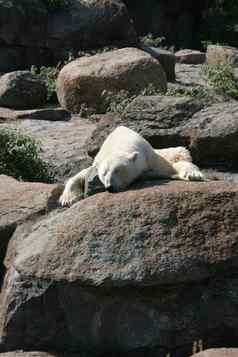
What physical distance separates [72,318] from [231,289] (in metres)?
1.26

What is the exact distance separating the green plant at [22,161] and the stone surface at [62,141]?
0.78 feet

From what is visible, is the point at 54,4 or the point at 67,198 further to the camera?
the point at 54,4

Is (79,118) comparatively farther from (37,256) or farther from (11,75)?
(37,256)

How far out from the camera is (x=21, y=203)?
720 centimetres

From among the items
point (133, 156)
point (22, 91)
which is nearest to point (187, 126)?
point (133, 156)

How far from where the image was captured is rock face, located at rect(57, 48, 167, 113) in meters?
12.7

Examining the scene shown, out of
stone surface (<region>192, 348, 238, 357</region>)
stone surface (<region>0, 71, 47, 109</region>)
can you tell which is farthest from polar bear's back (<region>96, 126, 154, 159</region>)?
stone surface (<region>0, 71, 47, 109</region>)

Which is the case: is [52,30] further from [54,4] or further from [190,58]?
[190,58]

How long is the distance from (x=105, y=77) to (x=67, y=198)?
604 cm

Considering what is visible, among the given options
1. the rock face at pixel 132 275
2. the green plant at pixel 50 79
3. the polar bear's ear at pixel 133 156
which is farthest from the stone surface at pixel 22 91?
the rock face at pixel 132 275

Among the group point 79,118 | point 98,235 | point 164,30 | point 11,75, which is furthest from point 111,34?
point 98,235

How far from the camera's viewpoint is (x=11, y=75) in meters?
14.3

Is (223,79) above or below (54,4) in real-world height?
below

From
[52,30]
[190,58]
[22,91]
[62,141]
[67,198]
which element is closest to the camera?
[67,198]
